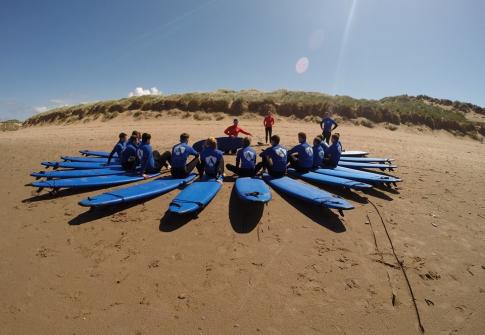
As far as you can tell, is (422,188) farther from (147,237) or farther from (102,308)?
(102,308)

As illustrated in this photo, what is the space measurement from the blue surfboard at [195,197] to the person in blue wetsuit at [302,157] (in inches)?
96.1

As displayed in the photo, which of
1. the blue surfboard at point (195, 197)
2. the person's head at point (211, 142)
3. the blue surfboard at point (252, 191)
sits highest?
the person's head at point (211, 142)

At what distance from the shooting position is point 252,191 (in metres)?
5.67

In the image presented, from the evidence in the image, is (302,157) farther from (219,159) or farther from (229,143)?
(229,143)

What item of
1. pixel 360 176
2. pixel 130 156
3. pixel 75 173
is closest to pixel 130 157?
pixel 130 156

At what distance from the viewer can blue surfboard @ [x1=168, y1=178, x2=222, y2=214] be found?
5030 millimetres

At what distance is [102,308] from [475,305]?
4708mm

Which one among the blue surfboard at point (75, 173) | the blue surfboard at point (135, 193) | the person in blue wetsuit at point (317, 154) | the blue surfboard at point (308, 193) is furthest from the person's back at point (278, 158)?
the blue surfboard at point (75, 173)

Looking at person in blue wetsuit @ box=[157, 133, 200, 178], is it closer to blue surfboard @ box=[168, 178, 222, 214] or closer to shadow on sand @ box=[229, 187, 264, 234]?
blue surfboard @ box=[168, 178, 222, 214]

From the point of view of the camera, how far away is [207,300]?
3477mm

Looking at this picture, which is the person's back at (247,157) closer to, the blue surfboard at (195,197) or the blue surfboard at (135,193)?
the blue surfboard at (195,197)

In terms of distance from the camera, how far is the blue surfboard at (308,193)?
5.33 meters

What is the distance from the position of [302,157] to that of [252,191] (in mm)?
2702

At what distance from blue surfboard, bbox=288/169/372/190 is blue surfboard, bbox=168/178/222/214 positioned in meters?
2.42
